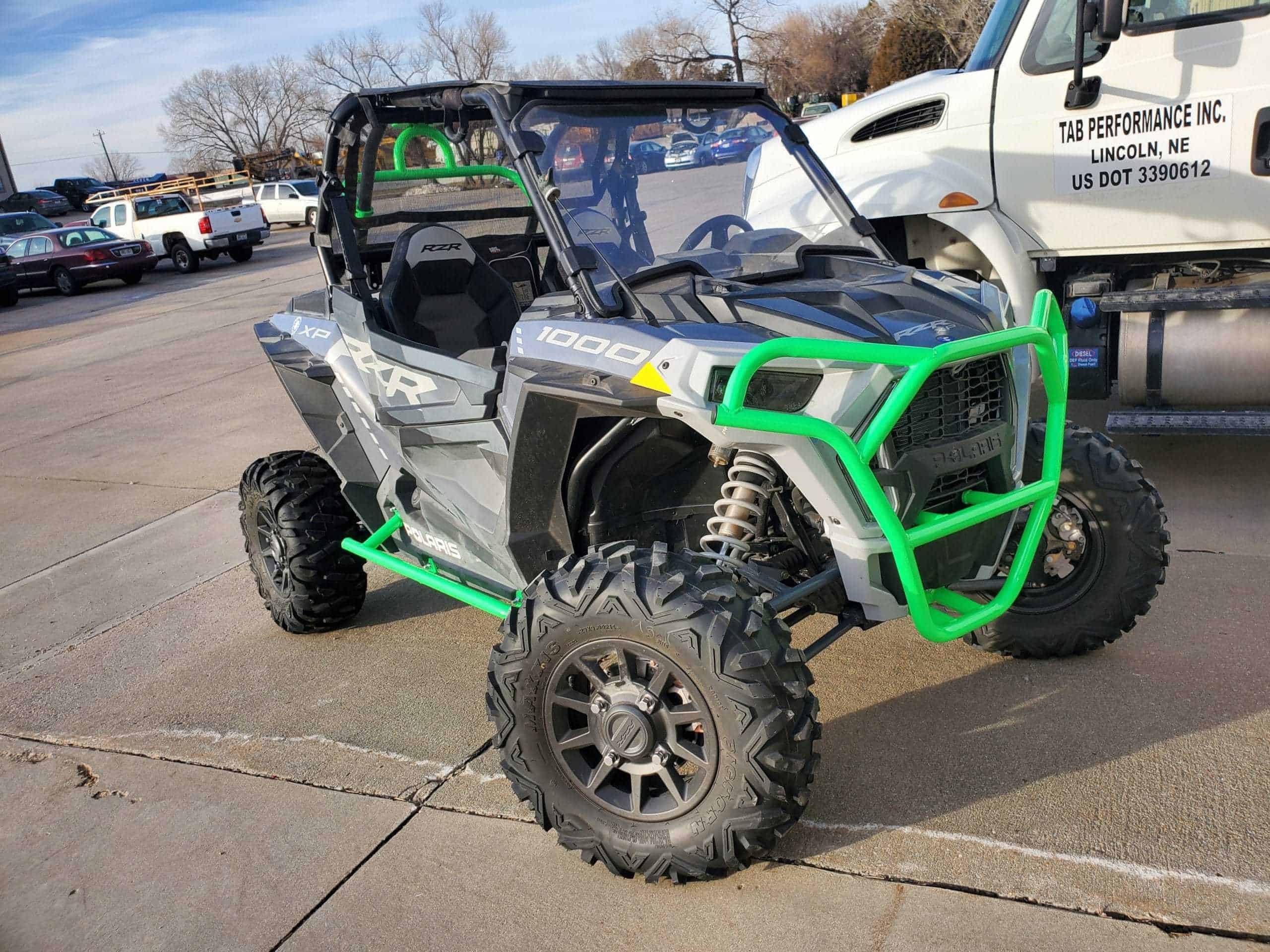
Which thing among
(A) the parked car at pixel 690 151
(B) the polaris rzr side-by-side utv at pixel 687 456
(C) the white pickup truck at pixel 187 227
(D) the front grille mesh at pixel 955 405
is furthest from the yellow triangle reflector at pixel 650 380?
(C) the white pickup truck at pixel 187 227

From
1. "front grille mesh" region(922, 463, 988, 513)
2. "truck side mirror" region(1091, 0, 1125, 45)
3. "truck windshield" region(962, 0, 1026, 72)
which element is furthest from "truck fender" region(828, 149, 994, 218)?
"front grille mesh" region(922, 463, 988, 513)

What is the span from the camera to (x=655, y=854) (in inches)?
110

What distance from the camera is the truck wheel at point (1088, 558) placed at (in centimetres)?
348

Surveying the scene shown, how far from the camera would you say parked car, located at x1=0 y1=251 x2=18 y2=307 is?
2188cm

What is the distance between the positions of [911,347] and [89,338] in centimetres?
1594

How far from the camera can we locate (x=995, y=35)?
539 centimetres

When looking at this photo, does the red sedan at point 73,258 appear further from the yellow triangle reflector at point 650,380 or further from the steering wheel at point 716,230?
the yellow triangle reflector at point 650,380

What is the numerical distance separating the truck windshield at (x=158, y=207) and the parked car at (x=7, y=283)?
12.3 feet

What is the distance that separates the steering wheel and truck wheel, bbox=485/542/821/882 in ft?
3.79

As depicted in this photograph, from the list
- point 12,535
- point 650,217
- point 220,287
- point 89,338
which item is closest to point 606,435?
point 650,217

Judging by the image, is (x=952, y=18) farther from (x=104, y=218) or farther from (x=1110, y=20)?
(x=1110, y=20)

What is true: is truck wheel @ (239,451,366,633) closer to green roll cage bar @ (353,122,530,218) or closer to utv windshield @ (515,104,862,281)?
green roll cage bar @ (353,122,530,218)

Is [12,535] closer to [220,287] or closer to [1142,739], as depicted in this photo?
[1142,739]

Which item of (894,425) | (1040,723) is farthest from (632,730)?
(1040,723)
